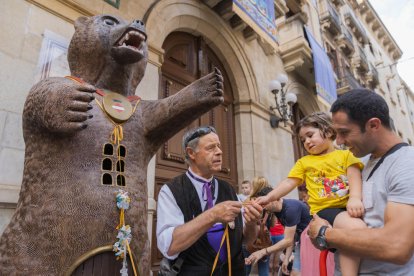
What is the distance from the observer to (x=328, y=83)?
27.8 ft

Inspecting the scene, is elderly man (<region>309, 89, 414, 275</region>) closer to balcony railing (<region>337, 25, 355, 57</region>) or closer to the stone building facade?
the stone building facade

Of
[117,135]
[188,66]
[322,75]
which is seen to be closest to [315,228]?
[117,135]

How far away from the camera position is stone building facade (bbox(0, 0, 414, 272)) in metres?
2.46

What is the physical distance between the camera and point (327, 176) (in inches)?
73.0

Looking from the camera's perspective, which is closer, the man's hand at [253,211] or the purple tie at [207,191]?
the man's hand at [253,211]

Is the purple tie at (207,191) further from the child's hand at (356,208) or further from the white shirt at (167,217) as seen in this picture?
the child's hand at (356,208)

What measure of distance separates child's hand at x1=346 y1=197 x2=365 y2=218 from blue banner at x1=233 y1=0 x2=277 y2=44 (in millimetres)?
4391

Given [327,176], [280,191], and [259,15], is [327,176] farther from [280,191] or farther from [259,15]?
[259,15]

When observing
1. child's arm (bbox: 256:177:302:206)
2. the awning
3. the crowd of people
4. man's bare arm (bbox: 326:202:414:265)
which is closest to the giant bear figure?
the crowd of people

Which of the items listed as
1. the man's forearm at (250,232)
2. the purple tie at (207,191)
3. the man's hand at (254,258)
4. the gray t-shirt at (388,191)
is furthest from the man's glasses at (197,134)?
the man's hand at (254,258)

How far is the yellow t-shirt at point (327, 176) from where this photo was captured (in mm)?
1685

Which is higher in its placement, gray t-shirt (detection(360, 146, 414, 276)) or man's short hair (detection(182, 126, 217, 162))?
man's short hair (detection(182, 126, 217, 162))

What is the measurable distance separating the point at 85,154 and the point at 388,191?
1.40 metres

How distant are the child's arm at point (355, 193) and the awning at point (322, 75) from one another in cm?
660
